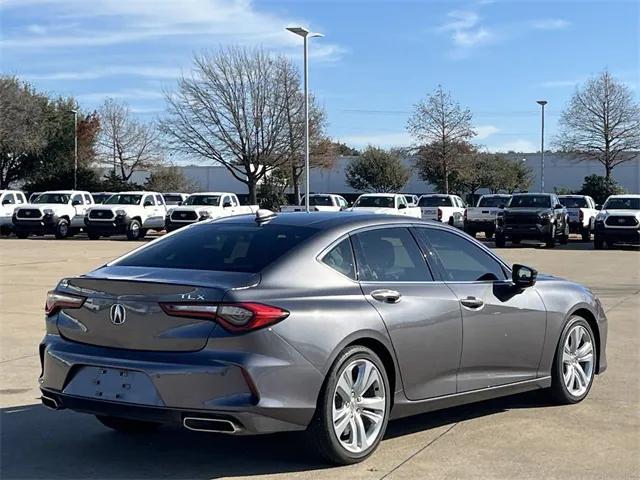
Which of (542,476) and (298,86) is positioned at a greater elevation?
(298,86)

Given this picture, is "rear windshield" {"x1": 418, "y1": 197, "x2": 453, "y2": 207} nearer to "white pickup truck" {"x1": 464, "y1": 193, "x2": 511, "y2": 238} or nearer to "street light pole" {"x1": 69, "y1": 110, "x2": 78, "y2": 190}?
"white pickup truck" {"x1": 464, "y1": 193, "x2": 511, "y2": 238}

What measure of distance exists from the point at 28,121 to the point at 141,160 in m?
12.9

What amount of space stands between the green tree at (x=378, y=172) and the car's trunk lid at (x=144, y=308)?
5898cm

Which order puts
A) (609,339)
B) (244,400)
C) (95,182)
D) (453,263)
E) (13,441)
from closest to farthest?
1. (244,400)
2. (13,441)
3. (453,263)
4. (609,339)
5. (95,182)

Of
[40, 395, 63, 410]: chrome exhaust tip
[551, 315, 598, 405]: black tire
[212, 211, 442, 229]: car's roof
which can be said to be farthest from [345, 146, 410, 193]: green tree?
[40, 395, 63, 410]: chrome exhaust tip

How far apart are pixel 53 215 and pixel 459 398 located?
100 feet

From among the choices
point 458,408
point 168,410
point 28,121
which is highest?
point 28,121

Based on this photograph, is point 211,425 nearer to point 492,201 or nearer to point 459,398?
point 459,398

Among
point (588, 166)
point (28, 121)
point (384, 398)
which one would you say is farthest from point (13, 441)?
point (588, 166)

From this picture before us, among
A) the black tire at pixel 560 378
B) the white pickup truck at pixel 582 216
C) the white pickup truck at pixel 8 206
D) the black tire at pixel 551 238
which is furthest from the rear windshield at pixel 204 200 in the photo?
the black tire at pixel 560 378

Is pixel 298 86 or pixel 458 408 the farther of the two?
pixel 298 86

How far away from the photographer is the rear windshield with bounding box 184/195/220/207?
114 ft

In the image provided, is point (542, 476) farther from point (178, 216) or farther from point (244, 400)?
point (178, 216)

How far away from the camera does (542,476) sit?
512 centimetres
